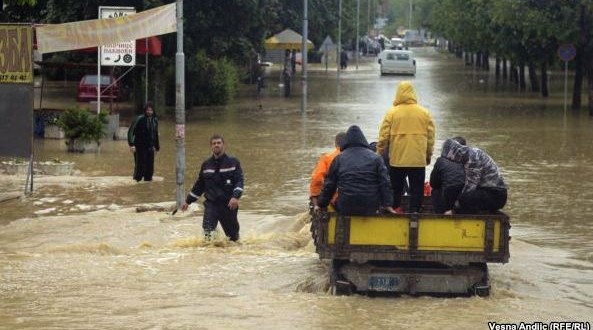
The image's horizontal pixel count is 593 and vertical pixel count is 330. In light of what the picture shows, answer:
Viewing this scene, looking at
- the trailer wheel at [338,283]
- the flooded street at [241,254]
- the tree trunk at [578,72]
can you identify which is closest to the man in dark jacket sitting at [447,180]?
the flooded street at [241,254]

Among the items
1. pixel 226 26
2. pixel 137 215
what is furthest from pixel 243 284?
pixel 226 26

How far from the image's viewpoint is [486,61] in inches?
3447

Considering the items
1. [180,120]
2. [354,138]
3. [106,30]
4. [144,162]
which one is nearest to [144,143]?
[144,162]

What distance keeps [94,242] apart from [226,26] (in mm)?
23648

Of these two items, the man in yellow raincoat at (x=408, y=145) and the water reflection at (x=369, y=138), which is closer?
the man in yellow raincoat at (x=408, y=145)

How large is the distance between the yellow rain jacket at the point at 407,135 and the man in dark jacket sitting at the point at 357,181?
0.93 meters

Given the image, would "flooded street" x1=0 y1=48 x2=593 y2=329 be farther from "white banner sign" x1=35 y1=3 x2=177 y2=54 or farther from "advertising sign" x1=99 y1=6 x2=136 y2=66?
"white banner sign" x1=35 y1=3 x2=177 y2=54

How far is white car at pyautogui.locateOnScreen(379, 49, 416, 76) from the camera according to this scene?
238 ft

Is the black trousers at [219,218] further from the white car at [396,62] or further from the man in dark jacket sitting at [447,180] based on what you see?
the white car at [396,62]

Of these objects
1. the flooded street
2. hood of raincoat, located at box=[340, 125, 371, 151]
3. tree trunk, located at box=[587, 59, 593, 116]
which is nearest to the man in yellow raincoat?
hood of raincoat, located at box=[340, 125, 371, 151]

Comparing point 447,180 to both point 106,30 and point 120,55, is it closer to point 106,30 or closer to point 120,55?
point 106,30

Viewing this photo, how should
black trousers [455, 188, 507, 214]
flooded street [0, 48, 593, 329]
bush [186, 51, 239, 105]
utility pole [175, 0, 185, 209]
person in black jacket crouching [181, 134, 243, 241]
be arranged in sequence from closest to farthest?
1. flooded street [0, 48, 593, 329]
2. black trousers [455, 188, 507, 214]
3. person in black jacket crouching [181, 134, 243, 241]
4. utility pole [175, 0, 185, 209]
5. bush [186, 51, 239, 105]

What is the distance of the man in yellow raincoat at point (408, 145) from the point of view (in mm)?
12242

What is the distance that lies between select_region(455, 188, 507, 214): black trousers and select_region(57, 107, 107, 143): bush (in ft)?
53.2
